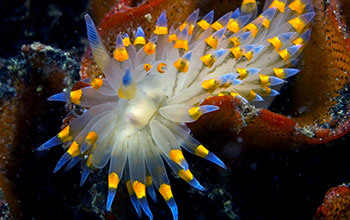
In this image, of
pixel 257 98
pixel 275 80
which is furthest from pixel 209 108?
pixel 275 80

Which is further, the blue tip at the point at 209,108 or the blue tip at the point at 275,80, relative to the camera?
the blue tip at the point at 275,80

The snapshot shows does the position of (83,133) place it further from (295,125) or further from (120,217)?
(295,125)

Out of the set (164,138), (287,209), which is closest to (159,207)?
(164,138)

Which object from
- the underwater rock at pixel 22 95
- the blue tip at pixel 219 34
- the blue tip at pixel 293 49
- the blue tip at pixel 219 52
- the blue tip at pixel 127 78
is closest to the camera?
the blue tip at pixel 127 78

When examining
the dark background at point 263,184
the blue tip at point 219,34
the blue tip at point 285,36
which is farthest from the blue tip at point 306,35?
the dark background at point 263,184

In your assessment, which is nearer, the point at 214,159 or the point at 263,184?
the point at 214,159

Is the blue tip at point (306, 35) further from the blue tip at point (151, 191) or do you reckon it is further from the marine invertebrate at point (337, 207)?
the blue tip at point (151, 191)

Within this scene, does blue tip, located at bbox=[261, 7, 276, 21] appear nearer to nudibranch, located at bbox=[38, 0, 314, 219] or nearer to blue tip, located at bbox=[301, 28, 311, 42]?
nudibranch, located at bbox=[38, 0, 314, 219]

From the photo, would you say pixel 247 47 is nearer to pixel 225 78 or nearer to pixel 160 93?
pixel 225 78
